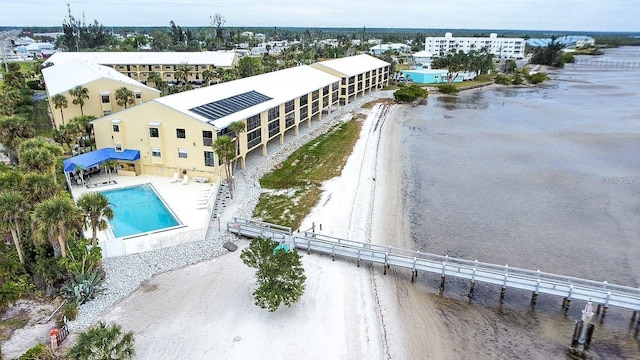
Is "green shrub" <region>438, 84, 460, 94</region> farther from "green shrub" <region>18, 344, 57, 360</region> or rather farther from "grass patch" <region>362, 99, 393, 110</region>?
"green shrub" <region>18, 344, 57, 360</region>

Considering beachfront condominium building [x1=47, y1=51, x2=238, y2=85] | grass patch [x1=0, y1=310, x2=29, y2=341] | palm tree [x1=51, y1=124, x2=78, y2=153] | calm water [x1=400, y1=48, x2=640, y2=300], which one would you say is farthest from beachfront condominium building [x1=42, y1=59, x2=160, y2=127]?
calm water [x1=400, y1=48, x2=640, y2=300]

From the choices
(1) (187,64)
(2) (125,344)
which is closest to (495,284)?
(2) (125,344)

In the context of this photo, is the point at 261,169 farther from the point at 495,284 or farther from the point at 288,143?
the point at 495,284

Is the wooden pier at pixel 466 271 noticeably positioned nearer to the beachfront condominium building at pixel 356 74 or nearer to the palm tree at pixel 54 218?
the palm tree at pixel 54 218

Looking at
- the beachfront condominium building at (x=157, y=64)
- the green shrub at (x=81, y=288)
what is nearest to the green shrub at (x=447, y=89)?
the beachfront condominium building at (x=157, y=64)

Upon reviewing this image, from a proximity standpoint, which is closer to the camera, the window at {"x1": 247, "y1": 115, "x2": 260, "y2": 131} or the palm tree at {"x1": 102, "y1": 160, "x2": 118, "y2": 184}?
the palm tree at {"x1": 102, "y1": 160, "x2": 118, "y2": 184}
